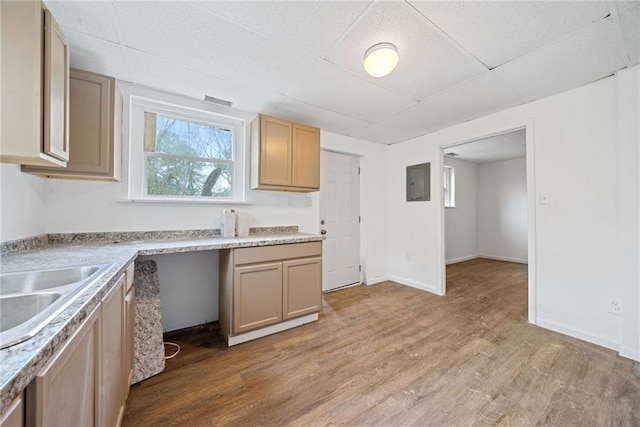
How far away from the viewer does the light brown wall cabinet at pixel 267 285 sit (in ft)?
6.81

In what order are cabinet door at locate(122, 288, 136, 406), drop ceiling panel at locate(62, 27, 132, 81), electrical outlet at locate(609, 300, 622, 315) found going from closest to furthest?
cabinet door at locate(122, 288, 136, 406)
drop ceiling panel at locate(62, 27, 132, 81)
electrical outlet at locate(609, 300, 622, 315)

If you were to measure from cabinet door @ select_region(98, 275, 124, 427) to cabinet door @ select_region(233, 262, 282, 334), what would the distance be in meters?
0.87

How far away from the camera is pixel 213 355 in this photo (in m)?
1.96

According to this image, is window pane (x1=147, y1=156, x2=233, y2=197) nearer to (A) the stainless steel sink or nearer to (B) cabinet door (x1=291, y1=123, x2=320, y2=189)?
(B) cabinet door (x1=291, y1=123, x2=320, y2=189)

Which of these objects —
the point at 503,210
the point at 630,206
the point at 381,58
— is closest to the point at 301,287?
the point at 381,58

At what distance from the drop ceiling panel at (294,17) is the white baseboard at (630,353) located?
10.5 feet

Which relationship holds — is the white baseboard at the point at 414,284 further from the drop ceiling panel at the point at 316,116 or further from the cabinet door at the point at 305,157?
the drop ceiling panel at the point at 316,116

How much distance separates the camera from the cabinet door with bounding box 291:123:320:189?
2.73m

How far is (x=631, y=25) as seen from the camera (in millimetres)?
1525

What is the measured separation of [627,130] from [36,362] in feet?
11.5

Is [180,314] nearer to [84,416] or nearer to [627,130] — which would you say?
[84,416]

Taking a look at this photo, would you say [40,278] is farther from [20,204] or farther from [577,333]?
[577,333]

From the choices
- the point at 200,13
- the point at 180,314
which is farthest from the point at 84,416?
the point at 200,13

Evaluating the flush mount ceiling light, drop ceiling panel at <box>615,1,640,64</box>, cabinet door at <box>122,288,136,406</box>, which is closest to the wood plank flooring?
cabinet door at <box>122,288,136,406</box>
